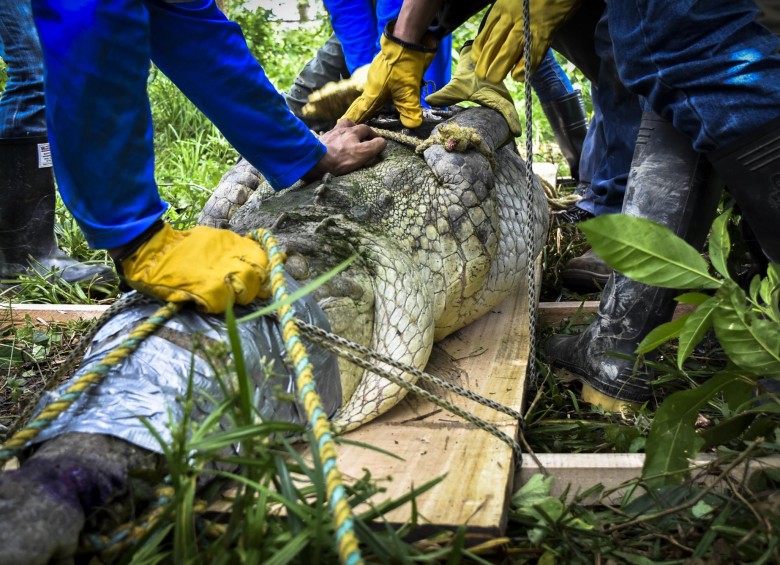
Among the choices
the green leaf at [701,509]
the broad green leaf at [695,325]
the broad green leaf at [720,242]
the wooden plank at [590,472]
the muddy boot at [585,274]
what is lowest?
the muddy boot at [585,274]

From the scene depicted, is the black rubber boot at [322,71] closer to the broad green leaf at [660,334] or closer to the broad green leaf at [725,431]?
the broad green leaf at [660,334]

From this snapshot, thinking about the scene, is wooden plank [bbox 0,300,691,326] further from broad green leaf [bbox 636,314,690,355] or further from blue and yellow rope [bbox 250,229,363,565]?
blue and yellow rope [bbox 250,229,363,565]

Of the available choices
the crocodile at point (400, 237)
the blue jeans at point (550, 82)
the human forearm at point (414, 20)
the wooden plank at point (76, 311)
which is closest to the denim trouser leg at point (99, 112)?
the crocodile at point (400, 237)

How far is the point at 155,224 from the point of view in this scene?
163 cm

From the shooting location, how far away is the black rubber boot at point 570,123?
14.4 feet

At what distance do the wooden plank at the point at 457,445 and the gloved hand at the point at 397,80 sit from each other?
2.44 feet

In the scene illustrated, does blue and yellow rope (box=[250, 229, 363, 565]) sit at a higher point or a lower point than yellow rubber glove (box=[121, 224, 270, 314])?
lower

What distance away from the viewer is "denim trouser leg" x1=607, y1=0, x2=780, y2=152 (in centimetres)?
174

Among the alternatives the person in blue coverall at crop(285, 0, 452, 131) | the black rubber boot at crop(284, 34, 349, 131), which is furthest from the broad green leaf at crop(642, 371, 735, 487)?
the black rubber boot at crop(284, 34, 349, 131)

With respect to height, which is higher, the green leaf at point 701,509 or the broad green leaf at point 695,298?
the broad green leaf at point 695,298

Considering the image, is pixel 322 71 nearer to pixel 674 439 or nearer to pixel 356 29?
pixel 356 29

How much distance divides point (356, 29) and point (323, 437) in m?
3.39

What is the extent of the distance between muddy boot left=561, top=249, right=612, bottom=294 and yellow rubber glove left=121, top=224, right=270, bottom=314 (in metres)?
1.75

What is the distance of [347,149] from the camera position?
2.24 m
